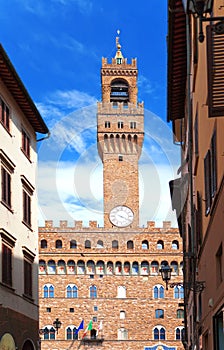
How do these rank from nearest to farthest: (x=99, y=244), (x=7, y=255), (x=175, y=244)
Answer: (x=7, y=255), (x=175, y=244), (x=99, y=244)

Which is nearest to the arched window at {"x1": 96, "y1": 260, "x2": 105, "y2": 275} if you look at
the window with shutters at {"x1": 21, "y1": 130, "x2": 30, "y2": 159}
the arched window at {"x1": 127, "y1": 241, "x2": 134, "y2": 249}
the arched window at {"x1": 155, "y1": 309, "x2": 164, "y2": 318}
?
the arched window at {"x1": 127, "y1": 241, "x2": 134, "y2": 249}

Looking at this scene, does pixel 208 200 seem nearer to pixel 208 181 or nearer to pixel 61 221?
pixel 208 181

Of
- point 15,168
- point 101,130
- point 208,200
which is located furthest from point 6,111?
point 101,130

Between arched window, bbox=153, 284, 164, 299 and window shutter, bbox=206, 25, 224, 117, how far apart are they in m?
56.4

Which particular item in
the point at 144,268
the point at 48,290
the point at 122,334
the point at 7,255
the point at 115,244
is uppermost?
the point at 115,244

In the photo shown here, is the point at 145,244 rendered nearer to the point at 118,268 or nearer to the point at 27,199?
the point at 118,268

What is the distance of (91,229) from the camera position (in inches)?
2591

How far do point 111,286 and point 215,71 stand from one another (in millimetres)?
56554

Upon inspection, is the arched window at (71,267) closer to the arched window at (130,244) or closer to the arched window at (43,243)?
the arched window at (43,243)

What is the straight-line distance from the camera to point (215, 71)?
280 inches

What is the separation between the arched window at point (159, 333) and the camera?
61125mm

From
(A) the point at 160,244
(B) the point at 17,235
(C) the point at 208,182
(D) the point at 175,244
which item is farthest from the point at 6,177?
(A) the point at 160,244

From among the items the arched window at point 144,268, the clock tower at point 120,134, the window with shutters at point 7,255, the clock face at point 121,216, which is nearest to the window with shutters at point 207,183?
the window with shutters at point 7,255

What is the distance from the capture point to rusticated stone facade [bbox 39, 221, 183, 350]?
201 ft
